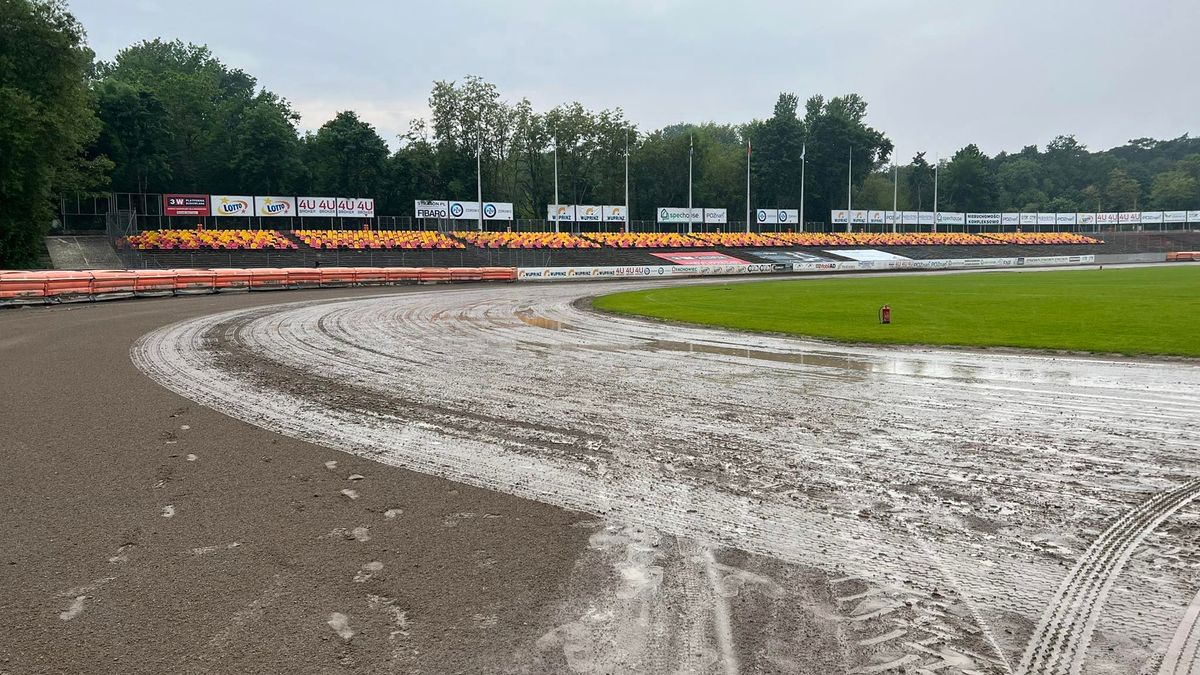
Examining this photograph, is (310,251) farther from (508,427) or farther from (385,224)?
(508,427)

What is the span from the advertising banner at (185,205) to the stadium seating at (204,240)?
2360 mm

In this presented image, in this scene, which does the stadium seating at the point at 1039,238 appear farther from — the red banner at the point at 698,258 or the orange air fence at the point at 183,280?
the orange air fence at the point at 183,280

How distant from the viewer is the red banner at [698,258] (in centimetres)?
6247

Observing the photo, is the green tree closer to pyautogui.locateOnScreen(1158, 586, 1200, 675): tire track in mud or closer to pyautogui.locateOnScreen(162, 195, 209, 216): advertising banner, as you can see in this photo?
pyautogui.locateOnScreen(162, 195, 209, 216): advertising banner

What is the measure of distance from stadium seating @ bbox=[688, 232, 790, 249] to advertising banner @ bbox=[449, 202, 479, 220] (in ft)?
73.8

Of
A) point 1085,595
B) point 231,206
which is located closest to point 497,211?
point 231,206

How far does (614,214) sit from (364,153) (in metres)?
26.5

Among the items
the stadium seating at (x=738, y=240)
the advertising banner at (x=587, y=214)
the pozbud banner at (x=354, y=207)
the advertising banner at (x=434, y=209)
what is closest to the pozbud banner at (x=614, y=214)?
the advertising banner at (x=587, y=214)

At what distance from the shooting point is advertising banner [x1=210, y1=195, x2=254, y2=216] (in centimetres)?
5244

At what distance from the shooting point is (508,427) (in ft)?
24.1

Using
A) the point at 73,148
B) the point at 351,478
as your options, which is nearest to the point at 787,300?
the point at 351,478

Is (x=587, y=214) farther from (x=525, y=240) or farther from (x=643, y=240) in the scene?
(x=525, y=240)

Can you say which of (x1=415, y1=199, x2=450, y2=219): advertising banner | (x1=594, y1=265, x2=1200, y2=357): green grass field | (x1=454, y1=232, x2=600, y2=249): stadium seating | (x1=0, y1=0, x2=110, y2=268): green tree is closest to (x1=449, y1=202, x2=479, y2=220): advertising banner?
(x1=415, y1=199, x2=450, y2=219): advertising banner

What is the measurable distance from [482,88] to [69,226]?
4286cm
